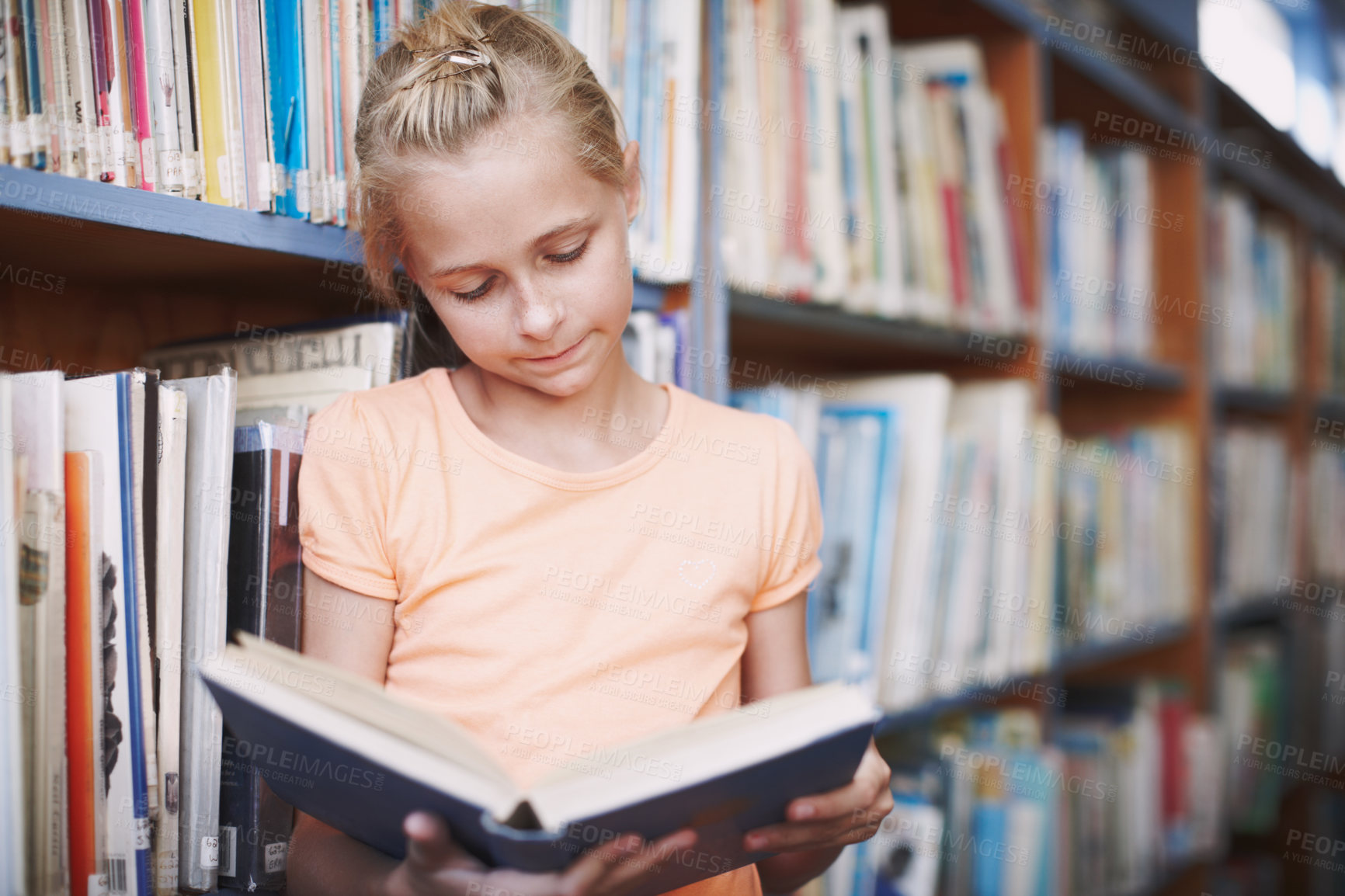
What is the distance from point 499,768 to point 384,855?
0.73ft

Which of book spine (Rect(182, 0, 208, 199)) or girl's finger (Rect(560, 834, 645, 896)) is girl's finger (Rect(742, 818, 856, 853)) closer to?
girl's finger (Rect(560, 834, 645, 896))

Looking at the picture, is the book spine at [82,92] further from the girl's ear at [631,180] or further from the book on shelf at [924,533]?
the book on shelf at [924,533]

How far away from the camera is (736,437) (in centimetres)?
88

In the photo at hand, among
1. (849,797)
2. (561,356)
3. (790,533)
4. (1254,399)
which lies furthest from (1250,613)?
(561,356)

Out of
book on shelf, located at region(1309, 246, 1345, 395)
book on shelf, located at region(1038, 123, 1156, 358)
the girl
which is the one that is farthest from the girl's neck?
book on shelf, located at region(1309, 246, 1345, 395)

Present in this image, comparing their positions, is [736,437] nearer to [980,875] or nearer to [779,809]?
[779,809]

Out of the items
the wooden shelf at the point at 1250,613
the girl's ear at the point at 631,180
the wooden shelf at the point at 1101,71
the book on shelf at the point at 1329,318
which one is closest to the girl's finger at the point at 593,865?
the girl's ear at the point at 631,180

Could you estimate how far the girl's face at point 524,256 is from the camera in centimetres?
69

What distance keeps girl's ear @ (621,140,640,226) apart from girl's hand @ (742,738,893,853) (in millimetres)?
474

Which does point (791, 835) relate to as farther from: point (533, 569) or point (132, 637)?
point (132, 637)

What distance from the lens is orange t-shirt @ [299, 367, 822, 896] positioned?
2.40 ft

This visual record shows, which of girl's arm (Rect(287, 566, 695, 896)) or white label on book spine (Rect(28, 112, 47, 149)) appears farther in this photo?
white label on book spine (Rect(28, 112, 47, 149))

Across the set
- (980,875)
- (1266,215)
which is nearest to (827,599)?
(980,875)

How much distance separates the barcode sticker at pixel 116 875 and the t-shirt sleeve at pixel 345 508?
8.7 inches
